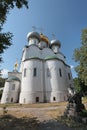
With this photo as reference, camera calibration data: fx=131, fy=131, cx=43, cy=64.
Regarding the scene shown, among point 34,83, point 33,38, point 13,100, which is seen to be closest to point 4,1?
point 34,83

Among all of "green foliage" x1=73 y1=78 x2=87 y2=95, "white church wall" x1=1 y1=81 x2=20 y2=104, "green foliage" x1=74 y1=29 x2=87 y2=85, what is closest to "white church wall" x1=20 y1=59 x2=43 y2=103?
"white church wall" x1=1 y1=81 x2=20 y2=104

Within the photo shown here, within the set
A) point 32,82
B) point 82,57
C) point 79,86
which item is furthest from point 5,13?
point 79,86

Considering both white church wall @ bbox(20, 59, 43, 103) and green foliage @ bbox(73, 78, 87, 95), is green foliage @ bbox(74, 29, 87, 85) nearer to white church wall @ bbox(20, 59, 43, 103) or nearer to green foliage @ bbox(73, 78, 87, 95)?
green foliage @ bbox(73, 78, 87, 95)

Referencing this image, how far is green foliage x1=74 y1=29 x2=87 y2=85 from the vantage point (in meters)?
20.5

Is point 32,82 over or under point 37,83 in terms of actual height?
over

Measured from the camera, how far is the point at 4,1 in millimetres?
8836

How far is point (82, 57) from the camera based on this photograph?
21.6 metres

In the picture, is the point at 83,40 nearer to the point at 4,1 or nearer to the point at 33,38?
the point at 4,1

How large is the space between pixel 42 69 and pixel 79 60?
1388 cm

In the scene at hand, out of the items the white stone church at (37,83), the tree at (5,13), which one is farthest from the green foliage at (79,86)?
the tree at (5,13)

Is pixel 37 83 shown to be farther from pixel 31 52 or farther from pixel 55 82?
pixel 31 52

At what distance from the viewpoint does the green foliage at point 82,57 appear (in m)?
20.5

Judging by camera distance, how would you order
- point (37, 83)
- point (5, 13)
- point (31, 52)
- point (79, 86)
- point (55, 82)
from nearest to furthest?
point (5, 13), point (37, 83), point (55, 82), point (79, 86), point (31, 52)


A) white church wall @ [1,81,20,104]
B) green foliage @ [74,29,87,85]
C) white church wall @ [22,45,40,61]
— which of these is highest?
white church wall @ [22,45,40,61]
